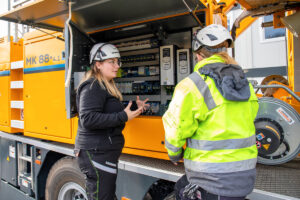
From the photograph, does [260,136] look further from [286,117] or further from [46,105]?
[46,105]

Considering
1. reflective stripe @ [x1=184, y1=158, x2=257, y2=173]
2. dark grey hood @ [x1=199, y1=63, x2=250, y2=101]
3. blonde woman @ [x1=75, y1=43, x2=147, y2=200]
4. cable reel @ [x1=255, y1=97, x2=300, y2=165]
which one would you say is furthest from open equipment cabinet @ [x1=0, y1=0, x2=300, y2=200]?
dark grey hood @ [x1=199, y1=63, x2=250, y2=101]

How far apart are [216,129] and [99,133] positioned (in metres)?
1.04

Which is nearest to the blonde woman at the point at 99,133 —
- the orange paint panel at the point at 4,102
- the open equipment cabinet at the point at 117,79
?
the open equipment cabinet at the point at 117,79

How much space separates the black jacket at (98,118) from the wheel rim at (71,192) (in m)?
0.97

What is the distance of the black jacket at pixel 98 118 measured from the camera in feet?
6.27

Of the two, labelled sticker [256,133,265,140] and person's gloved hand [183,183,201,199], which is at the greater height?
labelled sticker [256,133,265,140]

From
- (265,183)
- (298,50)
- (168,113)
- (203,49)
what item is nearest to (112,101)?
(168,113)

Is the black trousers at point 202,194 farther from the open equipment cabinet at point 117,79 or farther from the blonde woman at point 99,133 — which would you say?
the blonde woman at point 99,133

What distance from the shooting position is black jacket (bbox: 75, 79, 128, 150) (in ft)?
6.27

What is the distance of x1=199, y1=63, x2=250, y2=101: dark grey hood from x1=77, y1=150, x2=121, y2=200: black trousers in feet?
3.63

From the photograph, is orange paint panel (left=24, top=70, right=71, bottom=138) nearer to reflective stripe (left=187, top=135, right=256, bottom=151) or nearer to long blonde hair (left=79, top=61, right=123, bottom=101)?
long blonde hair (left=79, top=61, right=123, bottom=101)

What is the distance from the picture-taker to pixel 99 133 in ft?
6.56

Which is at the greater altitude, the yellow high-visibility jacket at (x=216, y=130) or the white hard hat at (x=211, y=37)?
the white hard hat at (x=211, y=37)

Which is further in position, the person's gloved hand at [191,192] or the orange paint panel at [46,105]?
the orange paint panel at [46,105]
